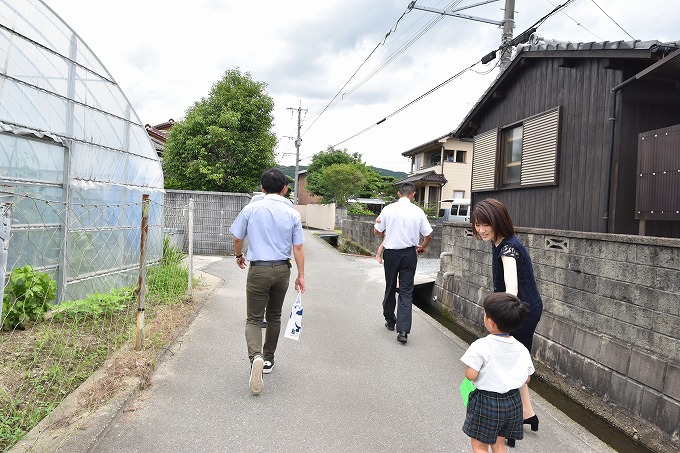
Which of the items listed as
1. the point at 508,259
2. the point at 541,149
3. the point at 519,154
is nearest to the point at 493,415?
the point at 508,259

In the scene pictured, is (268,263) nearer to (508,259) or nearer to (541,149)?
(508,259)

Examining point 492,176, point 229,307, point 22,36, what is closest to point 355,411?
point 229,307

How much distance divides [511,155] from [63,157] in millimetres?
7879

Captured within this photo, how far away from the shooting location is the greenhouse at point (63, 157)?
5277mm

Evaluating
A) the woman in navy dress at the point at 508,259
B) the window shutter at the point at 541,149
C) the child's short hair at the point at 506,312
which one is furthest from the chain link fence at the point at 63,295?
the window shutter at the point at 541,149

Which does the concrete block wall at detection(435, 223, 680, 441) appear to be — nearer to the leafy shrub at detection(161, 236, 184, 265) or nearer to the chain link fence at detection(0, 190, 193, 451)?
the chain link fence at detection(0, 190, 193, 451)

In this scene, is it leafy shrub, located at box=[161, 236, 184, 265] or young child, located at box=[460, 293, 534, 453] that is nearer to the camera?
young child, located at box=[460, 293, 534, 453]

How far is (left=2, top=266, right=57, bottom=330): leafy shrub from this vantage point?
15.4 ft

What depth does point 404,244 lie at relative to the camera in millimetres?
5941

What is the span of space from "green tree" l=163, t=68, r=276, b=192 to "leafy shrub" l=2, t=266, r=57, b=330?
1334cm

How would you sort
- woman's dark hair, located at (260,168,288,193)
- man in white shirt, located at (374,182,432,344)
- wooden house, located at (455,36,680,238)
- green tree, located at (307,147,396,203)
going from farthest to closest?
green tree, located at (307,147,396,203), wooden house, located at (455,36,680,238), man in white shirt, located at (374,182,432,344), woman's dark hair, located at (260,168,288,193)

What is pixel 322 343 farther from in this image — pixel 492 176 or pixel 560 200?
pixel 492 176

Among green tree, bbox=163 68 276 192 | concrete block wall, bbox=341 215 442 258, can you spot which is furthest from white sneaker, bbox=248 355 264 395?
green tree, bbox=163 68 276 192

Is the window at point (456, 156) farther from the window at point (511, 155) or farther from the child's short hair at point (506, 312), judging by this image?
the child's short hair at point (506, 312)
